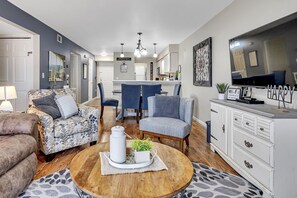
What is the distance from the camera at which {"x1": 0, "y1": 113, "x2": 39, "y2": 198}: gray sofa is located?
1664mm

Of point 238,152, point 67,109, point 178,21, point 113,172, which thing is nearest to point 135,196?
point 113,172

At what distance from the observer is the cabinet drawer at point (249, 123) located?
82.4 inches

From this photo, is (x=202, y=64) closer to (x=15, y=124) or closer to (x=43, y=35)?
(x=43, y=35)

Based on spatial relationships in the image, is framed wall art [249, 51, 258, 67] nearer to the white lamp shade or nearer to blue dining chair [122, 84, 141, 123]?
blue dining chair [122, 84, 141, 123]

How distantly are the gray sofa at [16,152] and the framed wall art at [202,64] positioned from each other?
3432 mm

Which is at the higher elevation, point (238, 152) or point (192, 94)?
point (192, 94)

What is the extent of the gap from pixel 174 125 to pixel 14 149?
194 cm

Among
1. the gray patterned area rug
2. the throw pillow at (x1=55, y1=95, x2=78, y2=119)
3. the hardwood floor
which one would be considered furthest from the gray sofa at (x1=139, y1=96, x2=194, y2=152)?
the throw pillow at (x1=55, y1=95, x2=78, y2=119)

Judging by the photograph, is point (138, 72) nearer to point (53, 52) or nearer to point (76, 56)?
point (76, 56)

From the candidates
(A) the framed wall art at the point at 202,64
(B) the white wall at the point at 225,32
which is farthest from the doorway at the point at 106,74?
(A) the framed wall art at the point at 202,64

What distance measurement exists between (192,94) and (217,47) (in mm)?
1963

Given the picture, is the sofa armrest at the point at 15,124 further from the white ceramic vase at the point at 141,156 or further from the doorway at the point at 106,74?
the doorway at the point at 106,74

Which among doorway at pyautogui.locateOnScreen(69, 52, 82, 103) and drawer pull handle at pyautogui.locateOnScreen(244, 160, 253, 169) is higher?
doorway at pyautogui.locateOnScreen(69, 52, 82, 103)

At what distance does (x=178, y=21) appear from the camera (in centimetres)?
464
